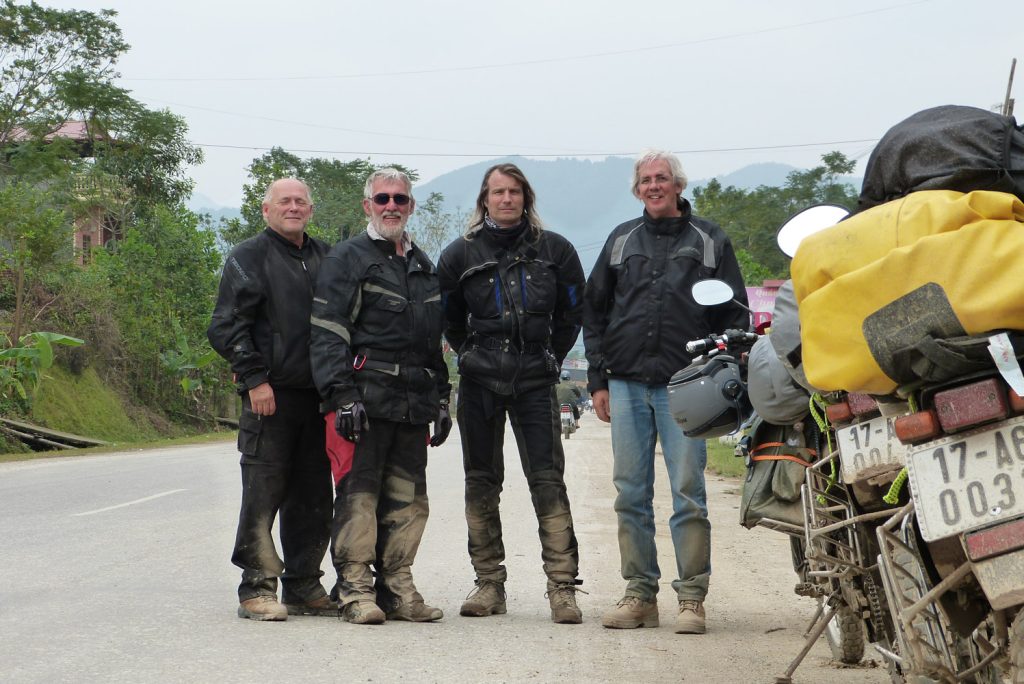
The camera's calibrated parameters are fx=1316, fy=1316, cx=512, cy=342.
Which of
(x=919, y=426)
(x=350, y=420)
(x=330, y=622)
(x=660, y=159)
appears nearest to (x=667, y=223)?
(x=660, y=159)

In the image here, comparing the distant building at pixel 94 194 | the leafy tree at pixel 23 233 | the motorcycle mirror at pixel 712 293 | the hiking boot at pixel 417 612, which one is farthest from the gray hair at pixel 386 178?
the distant building at pixel 94 194

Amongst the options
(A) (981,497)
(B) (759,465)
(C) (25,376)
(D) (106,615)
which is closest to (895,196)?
(A) (981,497)

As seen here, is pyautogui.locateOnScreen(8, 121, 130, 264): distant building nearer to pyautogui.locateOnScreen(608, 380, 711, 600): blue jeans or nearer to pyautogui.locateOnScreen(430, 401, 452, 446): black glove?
pyautogui.locateOnScreen(430, 401, 452, 446): black glove

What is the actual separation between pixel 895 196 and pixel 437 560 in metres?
5.73

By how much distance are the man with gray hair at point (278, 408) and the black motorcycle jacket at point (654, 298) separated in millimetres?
1508

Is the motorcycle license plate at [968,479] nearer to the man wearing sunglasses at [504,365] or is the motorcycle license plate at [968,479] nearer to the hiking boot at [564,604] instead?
the hiking boot at [564,604]

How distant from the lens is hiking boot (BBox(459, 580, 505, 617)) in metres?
6.61

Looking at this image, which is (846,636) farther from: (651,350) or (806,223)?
(651,350)

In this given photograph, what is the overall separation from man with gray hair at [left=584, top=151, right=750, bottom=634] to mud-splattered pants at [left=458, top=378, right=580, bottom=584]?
0.30 m

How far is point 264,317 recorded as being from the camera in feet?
22.3

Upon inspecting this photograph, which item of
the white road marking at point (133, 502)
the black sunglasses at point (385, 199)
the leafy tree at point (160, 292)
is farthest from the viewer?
the leafy tree at point (160, 292)

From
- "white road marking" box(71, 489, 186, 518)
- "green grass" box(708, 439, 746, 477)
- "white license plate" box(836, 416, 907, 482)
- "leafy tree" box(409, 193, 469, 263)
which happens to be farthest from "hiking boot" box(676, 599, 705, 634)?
"leafy tree" box(409, 193, 469, 263)

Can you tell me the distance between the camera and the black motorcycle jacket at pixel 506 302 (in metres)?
6.74

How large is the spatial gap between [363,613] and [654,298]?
2.11m
